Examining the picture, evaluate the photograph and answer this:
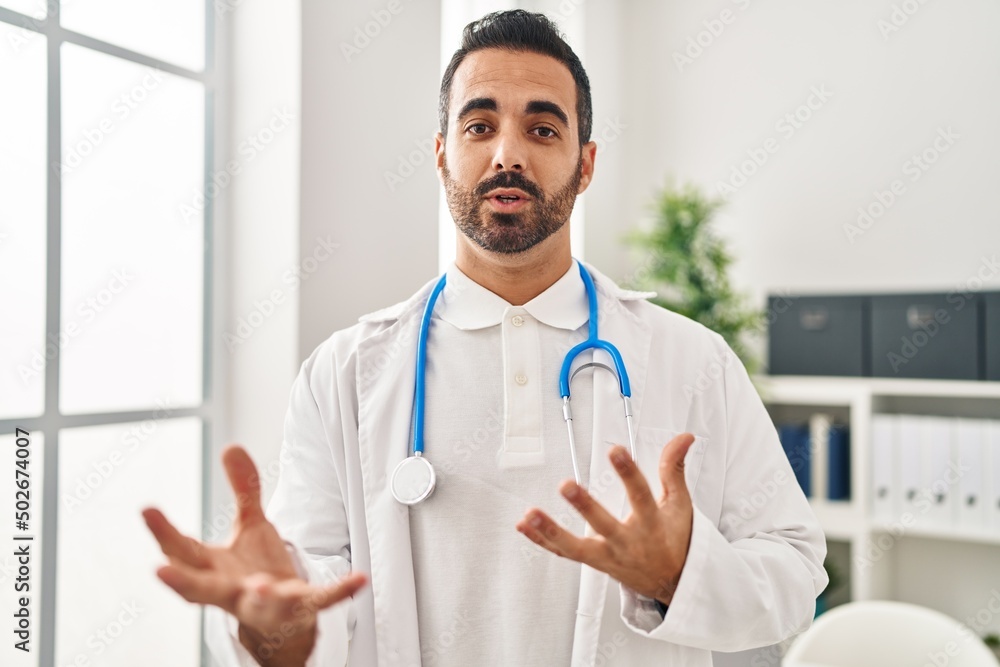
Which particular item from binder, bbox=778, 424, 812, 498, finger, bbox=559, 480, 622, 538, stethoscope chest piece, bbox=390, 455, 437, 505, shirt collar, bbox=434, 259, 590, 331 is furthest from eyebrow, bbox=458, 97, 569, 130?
binder, bbox=778, 424, 812, 498

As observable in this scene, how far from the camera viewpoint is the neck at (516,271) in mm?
1359

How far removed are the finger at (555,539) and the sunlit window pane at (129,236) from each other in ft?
3.42

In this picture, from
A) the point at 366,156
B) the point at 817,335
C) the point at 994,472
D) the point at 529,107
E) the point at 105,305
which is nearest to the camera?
the point at 529,107

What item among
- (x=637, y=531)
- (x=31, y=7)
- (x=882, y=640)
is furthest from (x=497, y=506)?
(x=882, y=640)

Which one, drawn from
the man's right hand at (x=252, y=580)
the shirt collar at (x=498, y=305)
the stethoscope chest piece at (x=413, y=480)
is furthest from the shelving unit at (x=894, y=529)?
the man's right hand at (x=252, y=580)

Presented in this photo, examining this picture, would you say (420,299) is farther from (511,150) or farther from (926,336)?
(926,336)

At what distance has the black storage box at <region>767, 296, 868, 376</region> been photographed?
2799 millimetres

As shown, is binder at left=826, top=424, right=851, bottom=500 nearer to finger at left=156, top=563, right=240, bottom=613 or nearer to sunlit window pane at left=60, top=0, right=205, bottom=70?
sunlit window pane at left=60, top=0, right=205, bottom=70

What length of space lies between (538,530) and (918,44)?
289 centimetres

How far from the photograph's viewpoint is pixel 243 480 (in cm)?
90

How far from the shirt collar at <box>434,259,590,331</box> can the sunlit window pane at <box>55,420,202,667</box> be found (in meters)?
0.73

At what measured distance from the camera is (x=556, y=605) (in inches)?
47.1

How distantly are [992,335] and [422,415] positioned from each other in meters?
2.18

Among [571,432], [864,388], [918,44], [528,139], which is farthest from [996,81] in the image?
[571,432]
